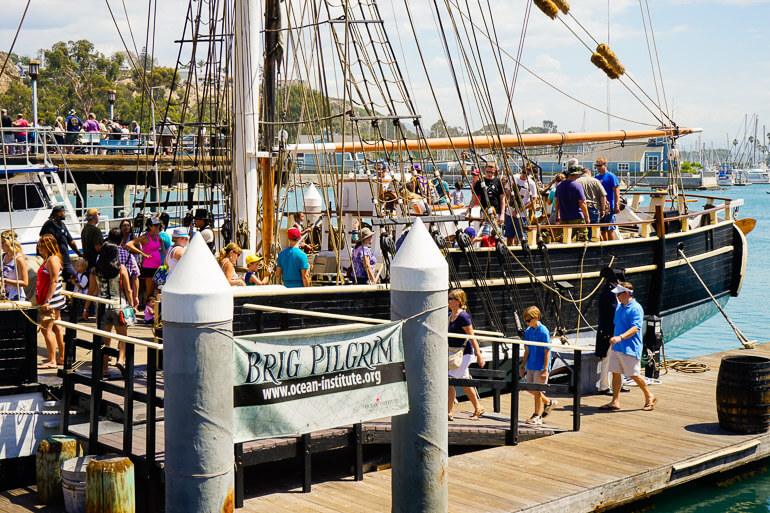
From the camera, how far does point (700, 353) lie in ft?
75.3

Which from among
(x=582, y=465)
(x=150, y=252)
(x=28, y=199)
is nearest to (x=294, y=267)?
(x=150, y=252)

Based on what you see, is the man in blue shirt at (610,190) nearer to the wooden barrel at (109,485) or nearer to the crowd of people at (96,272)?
the crowd of people at (96,272)

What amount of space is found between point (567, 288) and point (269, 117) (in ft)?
18.6

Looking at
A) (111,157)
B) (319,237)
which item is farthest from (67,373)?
(111,157)

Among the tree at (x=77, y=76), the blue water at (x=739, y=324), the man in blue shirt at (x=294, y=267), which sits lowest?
the blue water at (x=739, y=324)

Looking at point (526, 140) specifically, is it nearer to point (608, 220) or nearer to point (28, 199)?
point (608, 220)

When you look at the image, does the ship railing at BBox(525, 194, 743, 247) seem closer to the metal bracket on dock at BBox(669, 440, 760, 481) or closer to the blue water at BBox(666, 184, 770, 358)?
the blue water at BBox(666, 184, 770, 358)

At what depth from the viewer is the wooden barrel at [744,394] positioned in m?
10.0

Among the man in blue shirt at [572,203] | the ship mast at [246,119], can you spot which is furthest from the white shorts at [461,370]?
the man in blue shirt at [572,203]

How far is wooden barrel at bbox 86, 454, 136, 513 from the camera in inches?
276

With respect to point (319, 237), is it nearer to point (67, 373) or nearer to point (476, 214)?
point (476, 214)

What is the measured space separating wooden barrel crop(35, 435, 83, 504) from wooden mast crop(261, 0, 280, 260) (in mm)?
5148

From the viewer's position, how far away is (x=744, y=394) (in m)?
10.1

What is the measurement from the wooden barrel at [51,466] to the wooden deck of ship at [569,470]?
12 centimetres
